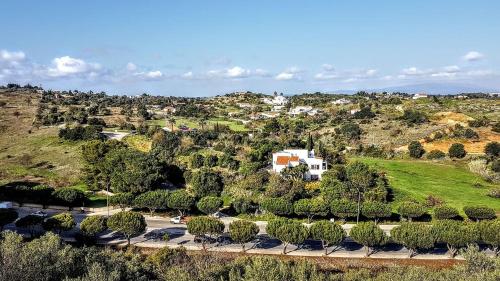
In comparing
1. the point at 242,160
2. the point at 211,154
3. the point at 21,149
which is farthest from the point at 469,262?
the point at 21,149

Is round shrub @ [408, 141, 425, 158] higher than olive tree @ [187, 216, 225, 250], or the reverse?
round shrub @ [408, 141, 425, 158]

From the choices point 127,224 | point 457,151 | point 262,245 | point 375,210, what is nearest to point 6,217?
point 127,224

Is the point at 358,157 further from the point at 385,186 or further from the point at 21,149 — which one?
the point at 21,149

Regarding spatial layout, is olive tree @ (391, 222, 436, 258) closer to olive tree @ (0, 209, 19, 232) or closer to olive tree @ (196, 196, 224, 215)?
olive tree @ (196, 196, 224, 215)

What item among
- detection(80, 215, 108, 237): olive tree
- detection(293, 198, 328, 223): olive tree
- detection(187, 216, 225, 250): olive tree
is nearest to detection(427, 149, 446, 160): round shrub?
detection(293, 198, 328, 223): olive tree

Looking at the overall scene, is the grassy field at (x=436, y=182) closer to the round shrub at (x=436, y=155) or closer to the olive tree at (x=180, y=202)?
the round shrub at (x=436, y=155)

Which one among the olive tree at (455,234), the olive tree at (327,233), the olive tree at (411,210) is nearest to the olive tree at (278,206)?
the olive tree at (327,233)
